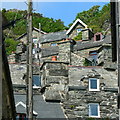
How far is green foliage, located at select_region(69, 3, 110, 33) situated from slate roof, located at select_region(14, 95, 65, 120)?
4574 centimetres

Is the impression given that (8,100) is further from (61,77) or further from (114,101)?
(61,77)

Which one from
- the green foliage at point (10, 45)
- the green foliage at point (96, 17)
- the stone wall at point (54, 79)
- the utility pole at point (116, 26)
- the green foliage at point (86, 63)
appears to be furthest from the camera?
the green foliage at point (96, 17)

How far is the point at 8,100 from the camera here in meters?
10.7

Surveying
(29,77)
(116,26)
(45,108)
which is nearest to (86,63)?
(45,108)

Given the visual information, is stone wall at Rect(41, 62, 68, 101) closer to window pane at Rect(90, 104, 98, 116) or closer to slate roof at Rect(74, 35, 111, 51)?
window pane at Rect(90, 104, 98, 116)

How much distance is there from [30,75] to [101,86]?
11327 millimetres

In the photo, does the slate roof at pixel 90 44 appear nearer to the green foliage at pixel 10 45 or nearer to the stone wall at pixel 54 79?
the green foliage at pixel 10 45

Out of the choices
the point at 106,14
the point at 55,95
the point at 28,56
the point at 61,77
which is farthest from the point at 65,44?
the point at 106,14

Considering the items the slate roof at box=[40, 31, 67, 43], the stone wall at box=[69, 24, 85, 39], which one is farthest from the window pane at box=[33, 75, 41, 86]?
the stone wall at box=[69, 24, 85, 39]

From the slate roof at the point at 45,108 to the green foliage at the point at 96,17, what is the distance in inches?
1801

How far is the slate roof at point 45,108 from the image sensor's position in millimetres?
19281

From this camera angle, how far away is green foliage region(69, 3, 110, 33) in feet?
228

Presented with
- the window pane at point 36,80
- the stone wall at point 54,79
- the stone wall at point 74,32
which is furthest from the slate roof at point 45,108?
the stone wall at point 74,32

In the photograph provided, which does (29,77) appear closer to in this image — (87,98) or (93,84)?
(87,98)
